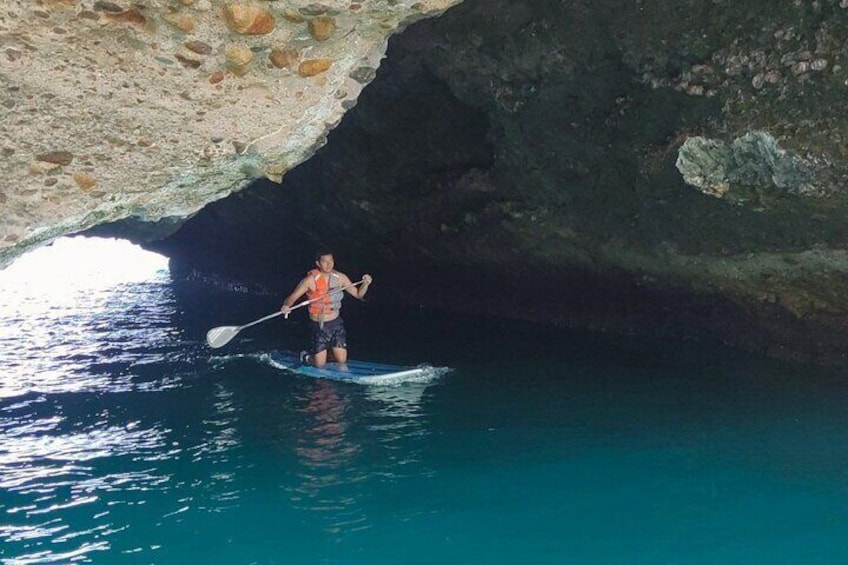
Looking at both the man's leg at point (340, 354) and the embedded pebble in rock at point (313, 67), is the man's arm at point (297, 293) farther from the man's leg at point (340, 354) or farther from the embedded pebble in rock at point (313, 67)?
the embedded pebble in rock at point (313, 67)

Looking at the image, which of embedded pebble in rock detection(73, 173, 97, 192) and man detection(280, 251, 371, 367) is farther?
man detection(280, 251, 371, 367)

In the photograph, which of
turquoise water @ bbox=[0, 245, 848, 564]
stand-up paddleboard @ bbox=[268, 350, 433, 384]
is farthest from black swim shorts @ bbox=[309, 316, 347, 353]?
turquoise water @ bbox=[0, 245, 848, 564]

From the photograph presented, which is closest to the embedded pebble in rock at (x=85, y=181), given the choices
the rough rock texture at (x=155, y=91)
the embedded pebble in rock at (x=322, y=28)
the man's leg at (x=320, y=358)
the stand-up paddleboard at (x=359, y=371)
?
the rough rock texture at (x=155, y=91)

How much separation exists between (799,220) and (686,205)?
162 centimetres

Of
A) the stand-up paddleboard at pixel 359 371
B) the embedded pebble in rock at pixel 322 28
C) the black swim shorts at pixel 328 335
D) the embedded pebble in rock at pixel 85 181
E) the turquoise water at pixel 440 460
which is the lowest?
the turquoise water at pixel 440 460

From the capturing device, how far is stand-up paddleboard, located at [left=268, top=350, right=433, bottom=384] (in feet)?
39.2

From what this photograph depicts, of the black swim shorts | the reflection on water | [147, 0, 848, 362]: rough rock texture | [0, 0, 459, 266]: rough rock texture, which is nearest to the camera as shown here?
[0, 0, 459, 266]: rough rock texture

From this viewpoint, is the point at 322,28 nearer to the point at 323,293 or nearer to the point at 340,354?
the point at 323,293

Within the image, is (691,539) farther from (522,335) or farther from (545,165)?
(522,335)

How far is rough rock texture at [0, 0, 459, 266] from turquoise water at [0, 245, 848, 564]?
2649mm

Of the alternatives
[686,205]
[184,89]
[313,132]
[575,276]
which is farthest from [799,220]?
[184,89]

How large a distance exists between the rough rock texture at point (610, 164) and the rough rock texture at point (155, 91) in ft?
0.29

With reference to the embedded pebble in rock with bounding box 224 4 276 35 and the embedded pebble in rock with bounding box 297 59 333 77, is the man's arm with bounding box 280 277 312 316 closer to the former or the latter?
the embedded pebble in rock with bounding box 297 59 333 77

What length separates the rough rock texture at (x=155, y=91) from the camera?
6145 mm
